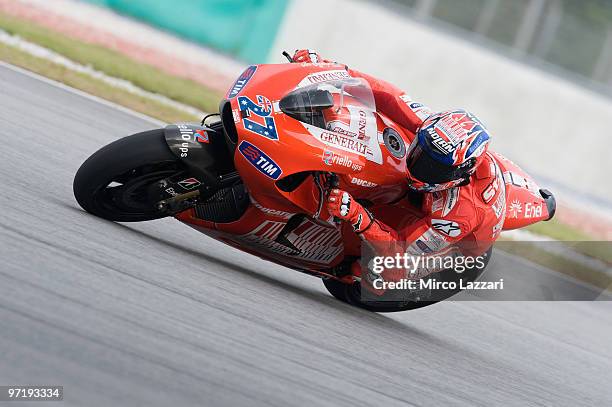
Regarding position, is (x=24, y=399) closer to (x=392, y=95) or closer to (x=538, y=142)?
(x=392, y=95)

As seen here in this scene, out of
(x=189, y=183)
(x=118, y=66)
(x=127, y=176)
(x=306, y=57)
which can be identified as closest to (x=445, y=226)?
(x=306, y=57)

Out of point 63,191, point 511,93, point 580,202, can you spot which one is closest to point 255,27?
point 511,93

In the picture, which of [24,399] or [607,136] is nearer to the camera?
[24,399]

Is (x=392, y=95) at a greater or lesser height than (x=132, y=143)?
greater

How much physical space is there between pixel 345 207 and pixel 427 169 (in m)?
0.50

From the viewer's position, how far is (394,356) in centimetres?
557

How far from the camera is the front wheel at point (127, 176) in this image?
5.39 meters

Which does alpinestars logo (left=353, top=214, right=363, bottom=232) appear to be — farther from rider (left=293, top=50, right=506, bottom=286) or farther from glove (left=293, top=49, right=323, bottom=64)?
glove (left=293, top=49, right=323, bottom=64)

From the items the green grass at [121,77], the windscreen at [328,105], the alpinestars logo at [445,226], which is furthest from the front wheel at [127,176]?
the green grass at [121,77]

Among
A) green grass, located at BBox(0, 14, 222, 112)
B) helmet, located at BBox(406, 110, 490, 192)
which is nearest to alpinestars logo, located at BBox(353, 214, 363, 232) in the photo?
helmet, located at BBox(406, 110, 490, 192)

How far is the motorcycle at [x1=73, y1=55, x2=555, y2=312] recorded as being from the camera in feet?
17.5

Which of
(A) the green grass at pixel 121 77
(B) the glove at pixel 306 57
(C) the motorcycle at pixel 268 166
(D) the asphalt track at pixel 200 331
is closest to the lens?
(D) the asphalt track at pixel 200 331

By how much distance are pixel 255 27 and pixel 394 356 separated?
1026cm

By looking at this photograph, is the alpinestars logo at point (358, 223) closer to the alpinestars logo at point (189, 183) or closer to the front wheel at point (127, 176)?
the alpinestars logo at point (189, 183)
